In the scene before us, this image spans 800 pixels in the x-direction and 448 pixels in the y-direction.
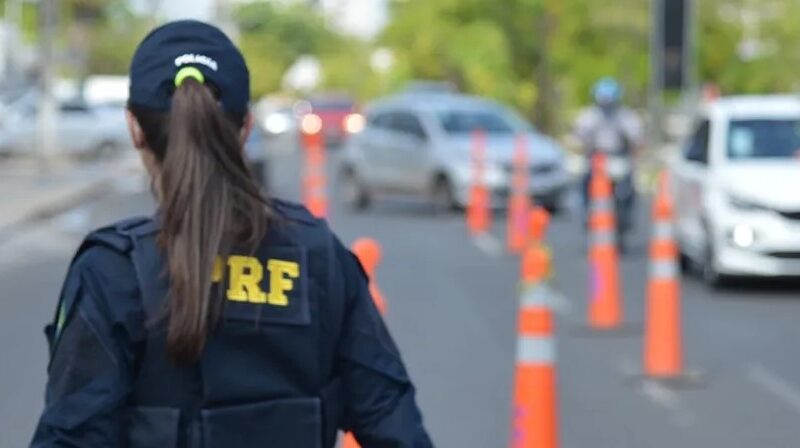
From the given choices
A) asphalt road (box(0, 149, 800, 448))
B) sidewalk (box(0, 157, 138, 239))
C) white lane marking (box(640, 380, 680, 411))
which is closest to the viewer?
asphalt road (box(0, 149, 800, 448))

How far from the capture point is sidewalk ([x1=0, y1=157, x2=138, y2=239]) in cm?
2636

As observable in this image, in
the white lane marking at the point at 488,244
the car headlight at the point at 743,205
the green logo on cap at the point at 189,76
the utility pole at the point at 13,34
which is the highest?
the utility pole at the point at 13,34

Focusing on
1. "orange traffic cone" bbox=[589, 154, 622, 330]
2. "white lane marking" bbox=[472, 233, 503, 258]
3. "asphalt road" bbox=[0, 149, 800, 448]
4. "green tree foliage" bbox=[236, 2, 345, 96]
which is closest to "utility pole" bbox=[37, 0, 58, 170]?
"asphalt road" bbox=[0, 149, 800, 448]

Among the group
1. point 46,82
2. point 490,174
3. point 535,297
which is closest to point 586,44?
point 46,82

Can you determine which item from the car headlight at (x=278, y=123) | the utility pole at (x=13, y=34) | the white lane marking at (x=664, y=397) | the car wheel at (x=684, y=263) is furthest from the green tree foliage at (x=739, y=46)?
the white lane marking at (x=664, y=397)

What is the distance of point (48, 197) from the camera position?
97.9ft

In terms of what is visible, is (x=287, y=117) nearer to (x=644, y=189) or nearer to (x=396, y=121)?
(x=644, y=189)

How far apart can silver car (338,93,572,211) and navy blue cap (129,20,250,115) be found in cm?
2231

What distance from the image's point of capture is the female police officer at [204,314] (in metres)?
3.03

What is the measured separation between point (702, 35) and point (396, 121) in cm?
2333

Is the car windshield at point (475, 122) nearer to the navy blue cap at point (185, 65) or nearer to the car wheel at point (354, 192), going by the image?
the car wheel at point (354, 192)

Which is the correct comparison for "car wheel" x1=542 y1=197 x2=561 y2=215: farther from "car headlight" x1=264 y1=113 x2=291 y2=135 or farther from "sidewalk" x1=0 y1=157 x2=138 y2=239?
"car headlight" x1=264 y1=113 x2=291 y2=135

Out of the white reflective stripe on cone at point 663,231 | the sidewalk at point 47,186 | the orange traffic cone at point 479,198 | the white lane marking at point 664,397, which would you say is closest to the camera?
the white lane marking at point 664,397

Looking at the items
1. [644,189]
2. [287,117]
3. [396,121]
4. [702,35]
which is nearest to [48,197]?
[396,121]
